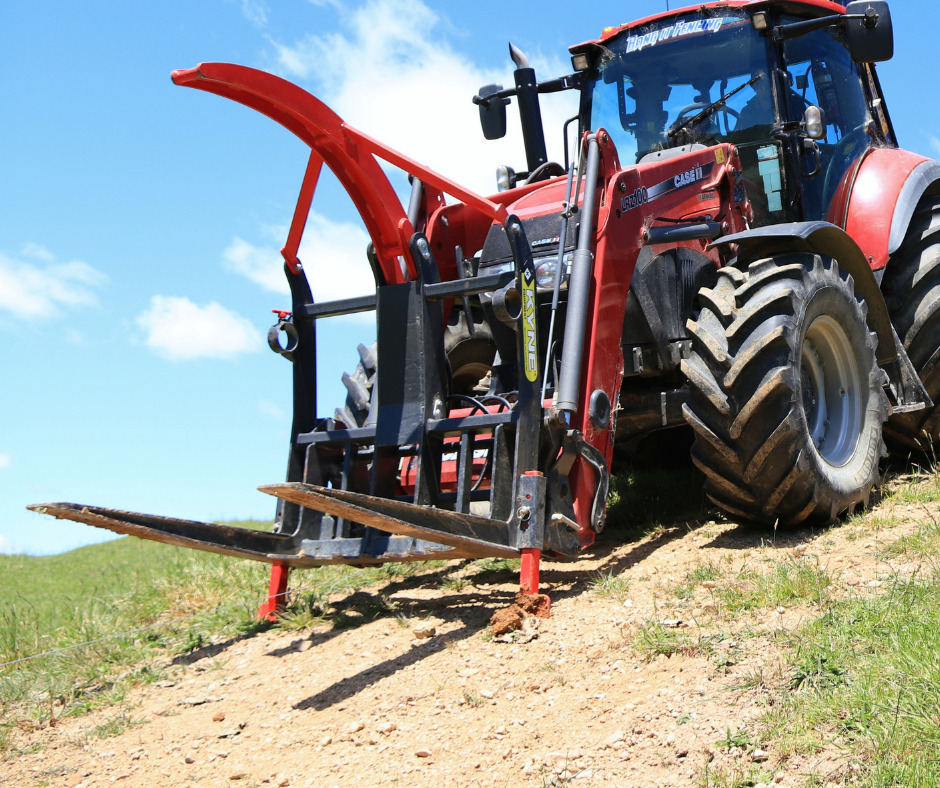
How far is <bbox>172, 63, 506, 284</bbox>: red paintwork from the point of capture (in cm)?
471

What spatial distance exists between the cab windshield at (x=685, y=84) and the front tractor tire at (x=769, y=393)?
132 centimetres

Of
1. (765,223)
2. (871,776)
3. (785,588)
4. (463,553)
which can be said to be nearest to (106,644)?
(463,553)

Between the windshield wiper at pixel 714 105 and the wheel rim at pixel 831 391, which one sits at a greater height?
the windshield wiper at pixel 714 105

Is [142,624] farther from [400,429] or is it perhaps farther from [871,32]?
[871,32]

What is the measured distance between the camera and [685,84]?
6.77 meters

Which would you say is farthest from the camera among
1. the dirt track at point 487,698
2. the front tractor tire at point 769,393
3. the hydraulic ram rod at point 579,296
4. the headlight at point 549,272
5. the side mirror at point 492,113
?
the side mirror at point 492,113

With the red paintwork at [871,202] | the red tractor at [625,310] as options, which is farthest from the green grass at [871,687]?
the red paintwork at [871,202]

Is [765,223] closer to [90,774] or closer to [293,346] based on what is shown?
[293,346]

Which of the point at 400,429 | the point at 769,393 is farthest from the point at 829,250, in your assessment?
the point at 400,429

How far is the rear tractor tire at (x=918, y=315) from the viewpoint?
6.78 m

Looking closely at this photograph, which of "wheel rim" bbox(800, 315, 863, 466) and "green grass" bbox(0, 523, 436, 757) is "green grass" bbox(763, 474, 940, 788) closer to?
"wheel rim" bbox(800, 315, 863, 466)

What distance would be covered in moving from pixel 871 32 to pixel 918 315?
1.84m

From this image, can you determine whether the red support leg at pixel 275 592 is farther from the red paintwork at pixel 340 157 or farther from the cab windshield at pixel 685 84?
the cab windshield at pixel 685 84

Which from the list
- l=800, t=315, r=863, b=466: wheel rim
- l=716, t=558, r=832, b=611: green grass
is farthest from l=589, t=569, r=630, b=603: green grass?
l=800, t=315, r=863, b=466: wheel rim
